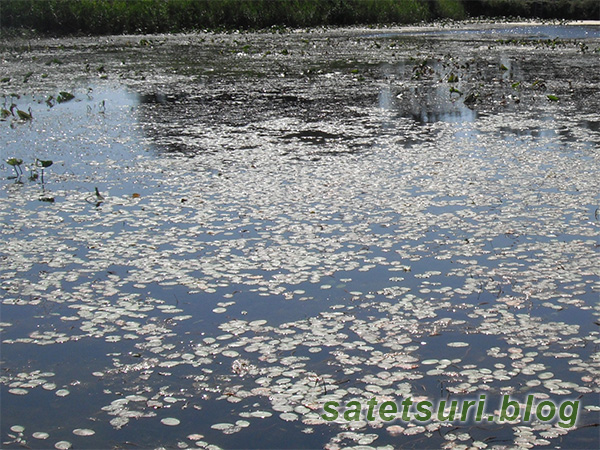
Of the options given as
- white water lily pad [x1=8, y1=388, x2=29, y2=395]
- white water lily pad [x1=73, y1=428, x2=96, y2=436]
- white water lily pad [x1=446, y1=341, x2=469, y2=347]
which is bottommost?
white water lily pad [x1=73, y1=428, x2=96, y2=436]

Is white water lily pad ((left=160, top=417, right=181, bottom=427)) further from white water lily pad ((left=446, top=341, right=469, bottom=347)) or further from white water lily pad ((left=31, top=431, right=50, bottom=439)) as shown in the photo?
white water lily pad ((left=446, top=341, right=469, bottom=347))

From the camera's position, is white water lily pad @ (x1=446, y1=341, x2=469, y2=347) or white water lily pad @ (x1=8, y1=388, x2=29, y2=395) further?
white water lily pad @ (x1=446, y1=341, x2=469, y2=347)

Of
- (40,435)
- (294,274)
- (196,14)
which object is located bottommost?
(40,435)

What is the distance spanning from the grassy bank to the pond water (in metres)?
14.1

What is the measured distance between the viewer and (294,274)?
3.94 metres

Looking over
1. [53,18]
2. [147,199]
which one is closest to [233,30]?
[53,18]

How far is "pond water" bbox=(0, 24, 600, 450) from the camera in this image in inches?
107

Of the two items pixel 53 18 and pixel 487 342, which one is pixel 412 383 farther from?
pixel 53 18

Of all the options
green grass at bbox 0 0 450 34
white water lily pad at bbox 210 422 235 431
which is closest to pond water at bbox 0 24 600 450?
white water lily pad at bbox 210 422 235 431

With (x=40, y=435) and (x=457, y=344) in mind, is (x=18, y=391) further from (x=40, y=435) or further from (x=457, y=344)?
(x=457, y=344)

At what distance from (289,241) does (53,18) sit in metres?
19.3

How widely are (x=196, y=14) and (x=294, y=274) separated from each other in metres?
21.4

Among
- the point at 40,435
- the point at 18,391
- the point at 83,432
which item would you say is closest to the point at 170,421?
the point at 83,432

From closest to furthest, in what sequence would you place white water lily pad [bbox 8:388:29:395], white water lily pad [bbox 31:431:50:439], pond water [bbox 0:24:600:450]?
white water lily pad [bbox 31:431:50:439] → pond water [bbox 0:24:600:450] → white water lily pad [bbox 8:388:29:395]
